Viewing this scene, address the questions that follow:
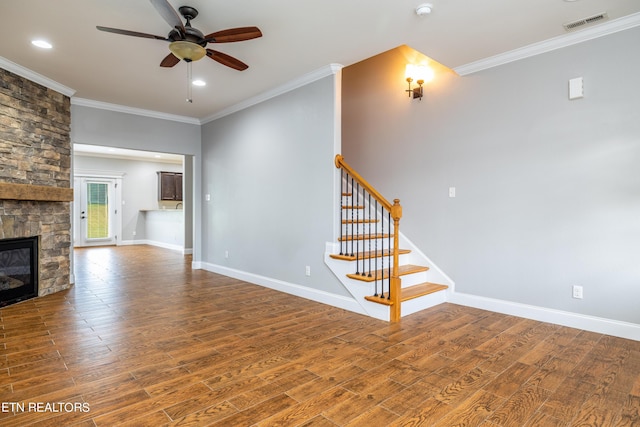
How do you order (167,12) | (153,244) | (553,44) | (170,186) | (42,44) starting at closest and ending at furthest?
1. (167,12)
2. (553,44)
3. (42,44)
4. (153,244)
5. (170,186)

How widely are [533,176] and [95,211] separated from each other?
11017mm

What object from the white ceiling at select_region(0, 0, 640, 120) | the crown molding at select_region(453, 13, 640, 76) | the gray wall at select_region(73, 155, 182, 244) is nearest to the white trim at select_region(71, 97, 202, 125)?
the white ceiling at select_region(0, 0, 640, 120)

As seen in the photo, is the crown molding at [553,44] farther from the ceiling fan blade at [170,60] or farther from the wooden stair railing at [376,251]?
the ceiling fan blade at [170,60]

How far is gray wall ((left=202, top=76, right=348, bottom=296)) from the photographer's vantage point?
4316mm

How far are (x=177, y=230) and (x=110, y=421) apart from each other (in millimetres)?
8338

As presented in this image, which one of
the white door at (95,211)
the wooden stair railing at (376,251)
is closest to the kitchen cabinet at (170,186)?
the white door at (95,211)

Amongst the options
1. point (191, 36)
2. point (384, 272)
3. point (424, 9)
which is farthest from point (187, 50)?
point (384, 272)

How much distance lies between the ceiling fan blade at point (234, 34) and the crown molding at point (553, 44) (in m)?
2.53

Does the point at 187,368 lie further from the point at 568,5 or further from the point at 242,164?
the point at 568,5

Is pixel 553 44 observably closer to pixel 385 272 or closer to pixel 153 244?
pixel 385 272

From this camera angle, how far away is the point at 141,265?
6992 mm

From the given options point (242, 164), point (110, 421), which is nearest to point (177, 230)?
point (242, 164)

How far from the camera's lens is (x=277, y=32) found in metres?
3.28

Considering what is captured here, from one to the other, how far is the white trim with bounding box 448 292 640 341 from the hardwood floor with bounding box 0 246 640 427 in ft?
0.34
